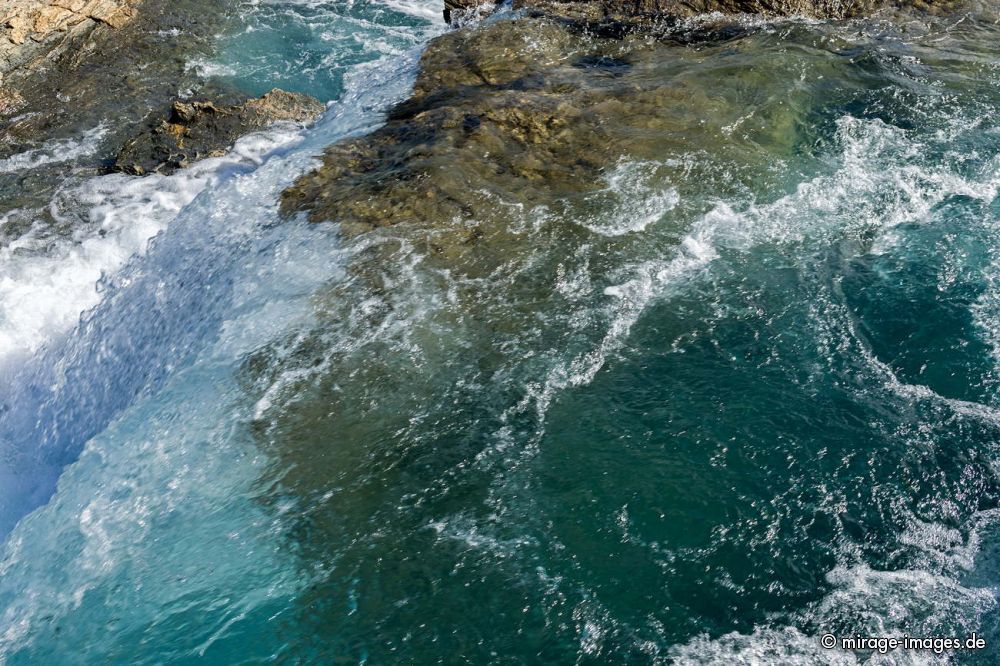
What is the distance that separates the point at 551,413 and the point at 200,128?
6.63 meters

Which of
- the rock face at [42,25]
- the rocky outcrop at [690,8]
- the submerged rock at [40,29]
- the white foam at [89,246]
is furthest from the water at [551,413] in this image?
the rock face at [42,25]

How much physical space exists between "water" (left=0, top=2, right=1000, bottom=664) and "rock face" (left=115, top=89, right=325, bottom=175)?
3.99 feet

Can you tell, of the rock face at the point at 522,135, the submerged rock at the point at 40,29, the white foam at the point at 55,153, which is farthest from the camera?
the submerged rock at the point at 40,29

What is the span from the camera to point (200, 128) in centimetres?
952

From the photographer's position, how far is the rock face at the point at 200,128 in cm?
912

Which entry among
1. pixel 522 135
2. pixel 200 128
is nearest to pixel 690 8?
pixel 522 135

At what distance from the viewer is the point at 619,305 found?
5945mm

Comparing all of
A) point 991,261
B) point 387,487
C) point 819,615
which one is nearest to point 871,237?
point 991,261

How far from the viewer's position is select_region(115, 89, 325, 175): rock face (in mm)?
9117

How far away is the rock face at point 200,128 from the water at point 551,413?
121 centimetres

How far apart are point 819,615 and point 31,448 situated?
620 cm

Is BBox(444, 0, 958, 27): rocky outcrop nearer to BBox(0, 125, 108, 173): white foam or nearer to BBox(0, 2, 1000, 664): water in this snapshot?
BBox(0, 2, 1000, 664): water

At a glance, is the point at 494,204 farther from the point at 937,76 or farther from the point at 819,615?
the point at 937,76

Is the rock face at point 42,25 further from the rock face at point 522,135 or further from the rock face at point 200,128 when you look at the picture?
the rock face at point 522,135
